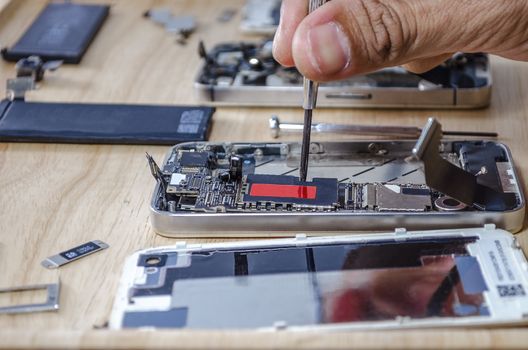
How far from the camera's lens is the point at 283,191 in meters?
0.84

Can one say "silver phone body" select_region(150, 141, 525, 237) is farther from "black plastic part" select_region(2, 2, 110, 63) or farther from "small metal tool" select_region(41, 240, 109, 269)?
"black plastic part" select_region(2, 2, 110, 63)

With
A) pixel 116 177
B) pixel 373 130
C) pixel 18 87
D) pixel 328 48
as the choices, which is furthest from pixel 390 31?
pixel 18 87

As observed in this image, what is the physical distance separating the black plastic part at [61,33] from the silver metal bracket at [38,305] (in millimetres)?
519

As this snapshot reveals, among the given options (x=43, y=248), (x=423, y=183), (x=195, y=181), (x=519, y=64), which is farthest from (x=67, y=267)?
(x=519, y=64)

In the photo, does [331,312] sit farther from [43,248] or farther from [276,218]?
[43,248]

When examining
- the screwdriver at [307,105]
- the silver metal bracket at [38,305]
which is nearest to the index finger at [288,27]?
the screwdriver at [307,105]

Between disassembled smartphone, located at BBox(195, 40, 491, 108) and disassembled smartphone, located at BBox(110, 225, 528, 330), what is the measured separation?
0.97 ft

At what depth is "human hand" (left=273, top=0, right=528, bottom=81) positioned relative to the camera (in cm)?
82

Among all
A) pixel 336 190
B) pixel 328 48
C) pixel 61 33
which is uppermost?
pixel 328 48

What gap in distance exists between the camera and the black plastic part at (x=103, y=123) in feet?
3.28

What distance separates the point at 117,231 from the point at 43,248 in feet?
0.25

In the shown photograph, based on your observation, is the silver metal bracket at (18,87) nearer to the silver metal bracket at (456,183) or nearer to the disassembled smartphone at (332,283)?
the disassembled smartphone at (332,283)

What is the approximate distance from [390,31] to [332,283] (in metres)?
0.27

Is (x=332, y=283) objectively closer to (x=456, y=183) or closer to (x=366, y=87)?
(x=456, y=183)
